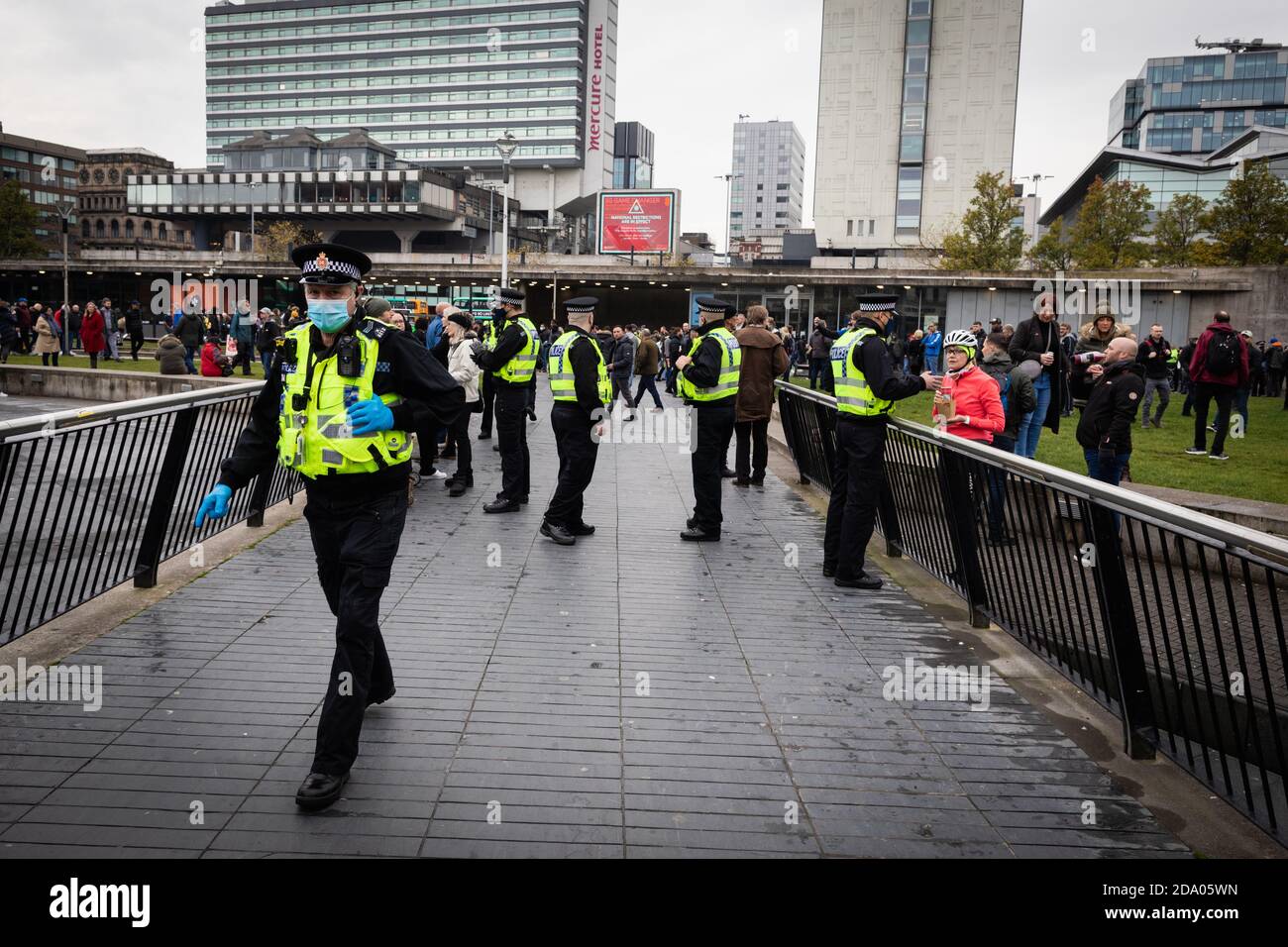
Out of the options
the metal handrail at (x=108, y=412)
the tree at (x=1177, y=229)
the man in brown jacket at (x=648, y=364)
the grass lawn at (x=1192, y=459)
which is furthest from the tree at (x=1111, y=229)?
the metal handrail at (x=108, y=412)

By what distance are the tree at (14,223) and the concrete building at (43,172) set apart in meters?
45.6

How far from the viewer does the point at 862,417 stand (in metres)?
6.37

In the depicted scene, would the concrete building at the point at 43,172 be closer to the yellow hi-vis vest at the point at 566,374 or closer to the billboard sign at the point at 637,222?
the billboard sign at the point at 637,222

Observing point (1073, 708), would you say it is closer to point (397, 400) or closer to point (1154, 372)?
point (397, 400)

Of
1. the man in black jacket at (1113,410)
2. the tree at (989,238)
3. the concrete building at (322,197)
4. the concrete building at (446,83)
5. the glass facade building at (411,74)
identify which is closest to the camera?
the man in black jacket at (1113,410)

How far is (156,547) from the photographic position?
5.89m

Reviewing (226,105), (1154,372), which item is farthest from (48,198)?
(1154,372)

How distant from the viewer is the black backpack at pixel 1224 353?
11703 millimetres

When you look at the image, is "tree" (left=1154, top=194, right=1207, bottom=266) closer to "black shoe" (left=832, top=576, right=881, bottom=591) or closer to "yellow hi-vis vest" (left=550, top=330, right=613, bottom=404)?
"yellow hi-vis vest" (left=550, top=330, right=613, bottom=404)

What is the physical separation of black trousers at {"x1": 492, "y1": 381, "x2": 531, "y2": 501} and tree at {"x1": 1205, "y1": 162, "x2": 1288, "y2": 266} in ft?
146

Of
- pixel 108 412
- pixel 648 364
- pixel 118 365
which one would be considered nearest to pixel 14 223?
pixel 118 365

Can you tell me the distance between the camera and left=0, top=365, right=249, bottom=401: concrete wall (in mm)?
19406
